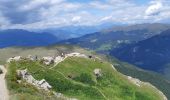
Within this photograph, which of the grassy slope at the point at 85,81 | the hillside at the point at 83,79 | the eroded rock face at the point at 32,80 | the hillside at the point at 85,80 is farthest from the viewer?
the hillside at the point at 83,79

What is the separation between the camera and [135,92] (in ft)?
399

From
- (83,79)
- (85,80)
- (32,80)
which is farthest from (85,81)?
(32,80)

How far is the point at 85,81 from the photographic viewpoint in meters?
116

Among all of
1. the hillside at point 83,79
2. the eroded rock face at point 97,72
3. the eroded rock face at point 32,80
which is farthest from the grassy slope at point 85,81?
the eroded rock face at point 32,80

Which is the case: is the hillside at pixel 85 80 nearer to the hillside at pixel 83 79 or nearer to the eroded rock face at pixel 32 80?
the hillside at pixel 83 79

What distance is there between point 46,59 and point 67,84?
24.6 m

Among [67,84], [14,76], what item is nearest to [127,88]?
[67,84]

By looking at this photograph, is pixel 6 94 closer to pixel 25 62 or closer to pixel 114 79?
pixel 25 62

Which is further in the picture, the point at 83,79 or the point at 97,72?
the point at 97,72

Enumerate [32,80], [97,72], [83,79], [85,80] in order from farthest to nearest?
[97,72] < [83,79] < [85,80] < [32,80]

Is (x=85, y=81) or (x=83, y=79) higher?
(x=83, y=79)

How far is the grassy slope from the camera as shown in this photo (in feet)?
357

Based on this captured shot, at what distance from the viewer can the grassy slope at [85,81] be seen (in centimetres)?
10881

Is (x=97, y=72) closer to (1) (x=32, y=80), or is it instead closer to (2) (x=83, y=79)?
(2) (x=83, y=79)
